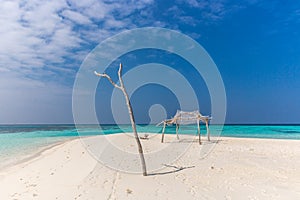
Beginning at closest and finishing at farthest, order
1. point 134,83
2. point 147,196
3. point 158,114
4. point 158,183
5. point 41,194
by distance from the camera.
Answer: point 147,196 < point 41,194 < point 158,183 < point 134,83 < point 158,114

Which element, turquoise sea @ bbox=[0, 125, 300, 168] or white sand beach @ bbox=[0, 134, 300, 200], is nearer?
white sand beach @ bbox=[0, 134, 300, 200]

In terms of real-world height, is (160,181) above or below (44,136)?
above

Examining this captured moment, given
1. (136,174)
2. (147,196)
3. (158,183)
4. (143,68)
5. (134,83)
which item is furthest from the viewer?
(143,68)

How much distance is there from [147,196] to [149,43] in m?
9.36

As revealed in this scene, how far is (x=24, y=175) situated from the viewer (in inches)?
342

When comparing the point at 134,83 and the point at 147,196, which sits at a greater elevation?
the point at 134,83

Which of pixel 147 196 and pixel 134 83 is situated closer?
pixel 147 196

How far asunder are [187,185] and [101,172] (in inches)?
142

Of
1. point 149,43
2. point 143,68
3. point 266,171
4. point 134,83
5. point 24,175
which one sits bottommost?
point 24,175

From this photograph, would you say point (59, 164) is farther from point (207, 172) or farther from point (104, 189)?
point (207, 172)

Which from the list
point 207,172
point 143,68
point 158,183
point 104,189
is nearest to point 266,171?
point 207,172

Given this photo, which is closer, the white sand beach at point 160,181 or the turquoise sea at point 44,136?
the white sand beach at point 160,181

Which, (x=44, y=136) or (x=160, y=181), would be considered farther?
(x=44, y=136)

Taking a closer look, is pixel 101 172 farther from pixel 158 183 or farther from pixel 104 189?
pixel 158 183
